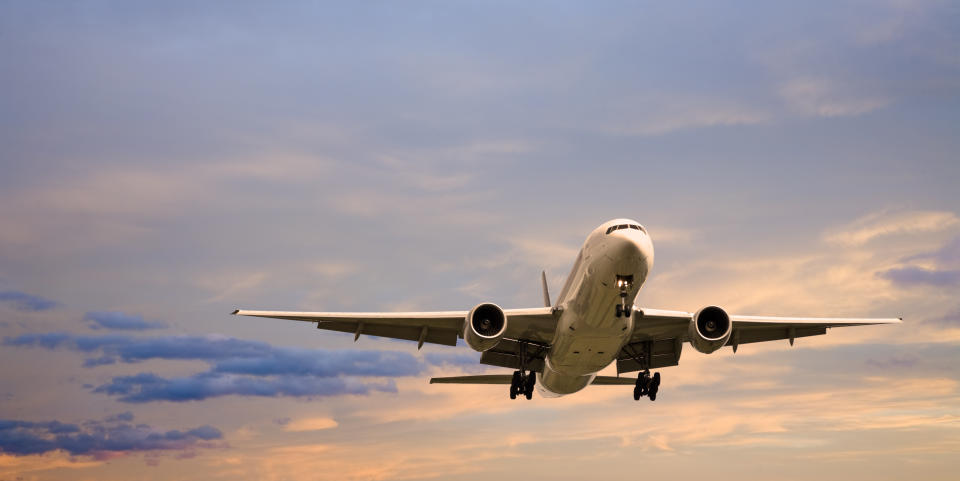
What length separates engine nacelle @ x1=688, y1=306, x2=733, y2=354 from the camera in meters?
30.2

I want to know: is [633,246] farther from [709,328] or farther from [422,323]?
[422,323]

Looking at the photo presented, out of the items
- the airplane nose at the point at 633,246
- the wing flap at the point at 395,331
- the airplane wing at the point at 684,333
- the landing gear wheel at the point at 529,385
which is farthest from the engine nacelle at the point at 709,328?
the wing flap at the point at 395,331

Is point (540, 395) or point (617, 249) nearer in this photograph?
point (617, 249)

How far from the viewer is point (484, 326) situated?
100 ft

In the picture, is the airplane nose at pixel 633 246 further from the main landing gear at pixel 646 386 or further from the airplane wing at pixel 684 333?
the main landing gear at pixel 646 386

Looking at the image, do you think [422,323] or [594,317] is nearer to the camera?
[594,317]

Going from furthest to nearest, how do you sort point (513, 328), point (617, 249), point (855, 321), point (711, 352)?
1. point (855, 321)
2. point (513, 328)
3. point (711, 352)
4. point (617, 249)

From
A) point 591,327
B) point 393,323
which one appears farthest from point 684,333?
point 393,323

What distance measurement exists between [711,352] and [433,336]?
10423 millimetres

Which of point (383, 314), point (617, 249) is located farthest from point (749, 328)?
point (383, 314)

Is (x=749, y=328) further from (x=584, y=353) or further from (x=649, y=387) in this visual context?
(x=584, y=353)

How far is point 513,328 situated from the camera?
33.1m

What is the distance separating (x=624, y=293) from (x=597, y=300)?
1.07m

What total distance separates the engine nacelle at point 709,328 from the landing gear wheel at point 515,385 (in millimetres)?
7691
